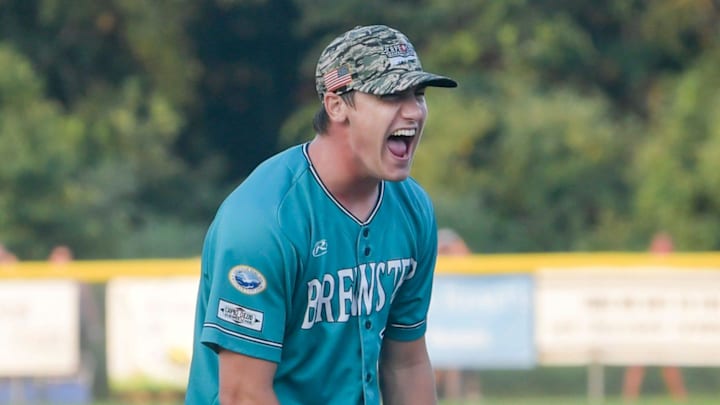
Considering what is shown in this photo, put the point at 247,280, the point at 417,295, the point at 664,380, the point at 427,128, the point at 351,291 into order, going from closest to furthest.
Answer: the point at 247,280, the point at 351,291, the point at 417,295, the point at 664,380, the point at 427,128

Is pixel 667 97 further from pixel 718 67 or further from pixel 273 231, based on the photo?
pixel 273 231

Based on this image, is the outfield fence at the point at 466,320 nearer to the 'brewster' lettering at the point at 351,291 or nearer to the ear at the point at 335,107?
the 'brewster' lettering at the point at 351,291

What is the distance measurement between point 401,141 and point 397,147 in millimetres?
26

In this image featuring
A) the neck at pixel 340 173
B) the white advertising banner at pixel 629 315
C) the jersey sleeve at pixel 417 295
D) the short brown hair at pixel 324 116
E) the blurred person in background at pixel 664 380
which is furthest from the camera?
A: the blurred person in background at pixel 664 380

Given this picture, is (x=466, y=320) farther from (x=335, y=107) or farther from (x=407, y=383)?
(x=335, y=107)

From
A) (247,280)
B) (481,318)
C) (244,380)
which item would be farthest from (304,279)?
(481,318)

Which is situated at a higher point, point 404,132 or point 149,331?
point 149,331

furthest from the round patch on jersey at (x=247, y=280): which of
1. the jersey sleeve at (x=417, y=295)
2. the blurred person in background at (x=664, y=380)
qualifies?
the blurred person in background at (x=664, y=380)

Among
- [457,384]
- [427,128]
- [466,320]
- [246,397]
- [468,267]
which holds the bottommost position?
[246,397]

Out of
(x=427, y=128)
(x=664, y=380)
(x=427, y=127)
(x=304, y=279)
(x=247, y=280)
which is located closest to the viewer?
(x=247, y=280)

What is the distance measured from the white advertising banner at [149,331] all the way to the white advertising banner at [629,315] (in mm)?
3027

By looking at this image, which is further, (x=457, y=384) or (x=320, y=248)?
(x=457, y=384)

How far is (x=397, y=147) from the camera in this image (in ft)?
12.4

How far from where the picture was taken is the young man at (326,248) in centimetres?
373
